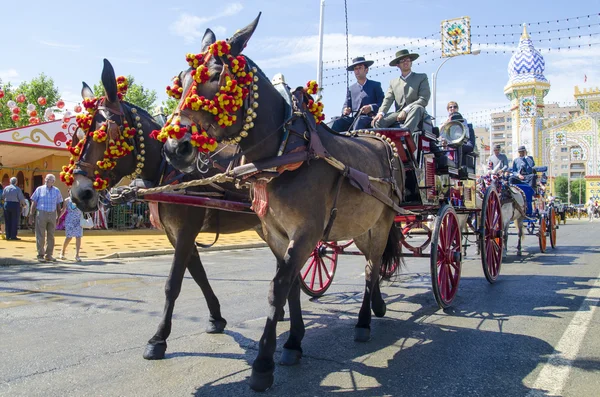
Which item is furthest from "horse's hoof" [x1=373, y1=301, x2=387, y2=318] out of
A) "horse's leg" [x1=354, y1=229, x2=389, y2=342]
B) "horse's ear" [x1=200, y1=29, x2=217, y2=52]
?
"horse's ear" [x1=200, y1=29, x2=217, y2=52]

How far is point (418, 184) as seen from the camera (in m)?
6.01

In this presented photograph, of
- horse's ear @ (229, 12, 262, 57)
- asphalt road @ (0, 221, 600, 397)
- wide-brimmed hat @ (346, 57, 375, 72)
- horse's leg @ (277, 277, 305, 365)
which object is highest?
wide-brimmed hat @ (346, 57, 375, 72)

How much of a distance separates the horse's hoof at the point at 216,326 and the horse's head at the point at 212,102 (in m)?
1.98

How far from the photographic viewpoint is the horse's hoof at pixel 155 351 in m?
4.08

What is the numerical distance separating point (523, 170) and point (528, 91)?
33.5 m

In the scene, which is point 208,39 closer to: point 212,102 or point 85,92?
point 212,102

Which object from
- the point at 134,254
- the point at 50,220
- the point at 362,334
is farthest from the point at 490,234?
the point at 50,220

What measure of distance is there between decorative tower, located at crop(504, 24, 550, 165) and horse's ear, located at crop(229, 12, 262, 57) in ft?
147

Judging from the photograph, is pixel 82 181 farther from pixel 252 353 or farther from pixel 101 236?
pixel 101 236

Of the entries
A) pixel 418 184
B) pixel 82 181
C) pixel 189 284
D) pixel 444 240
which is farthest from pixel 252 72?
pixel 189 284

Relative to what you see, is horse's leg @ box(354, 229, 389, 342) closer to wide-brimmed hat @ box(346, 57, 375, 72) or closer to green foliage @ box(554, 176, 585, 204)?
wide-brimmed hat @ box(346, 57, 375, 72)

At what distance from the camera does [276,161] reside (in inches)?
145

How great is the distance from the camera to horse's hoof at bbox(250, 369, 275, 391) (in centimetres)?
336

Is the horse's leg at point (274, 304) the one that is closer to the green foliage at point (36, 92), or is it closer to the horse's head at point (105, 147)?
the horse's head at point (105, 147)
